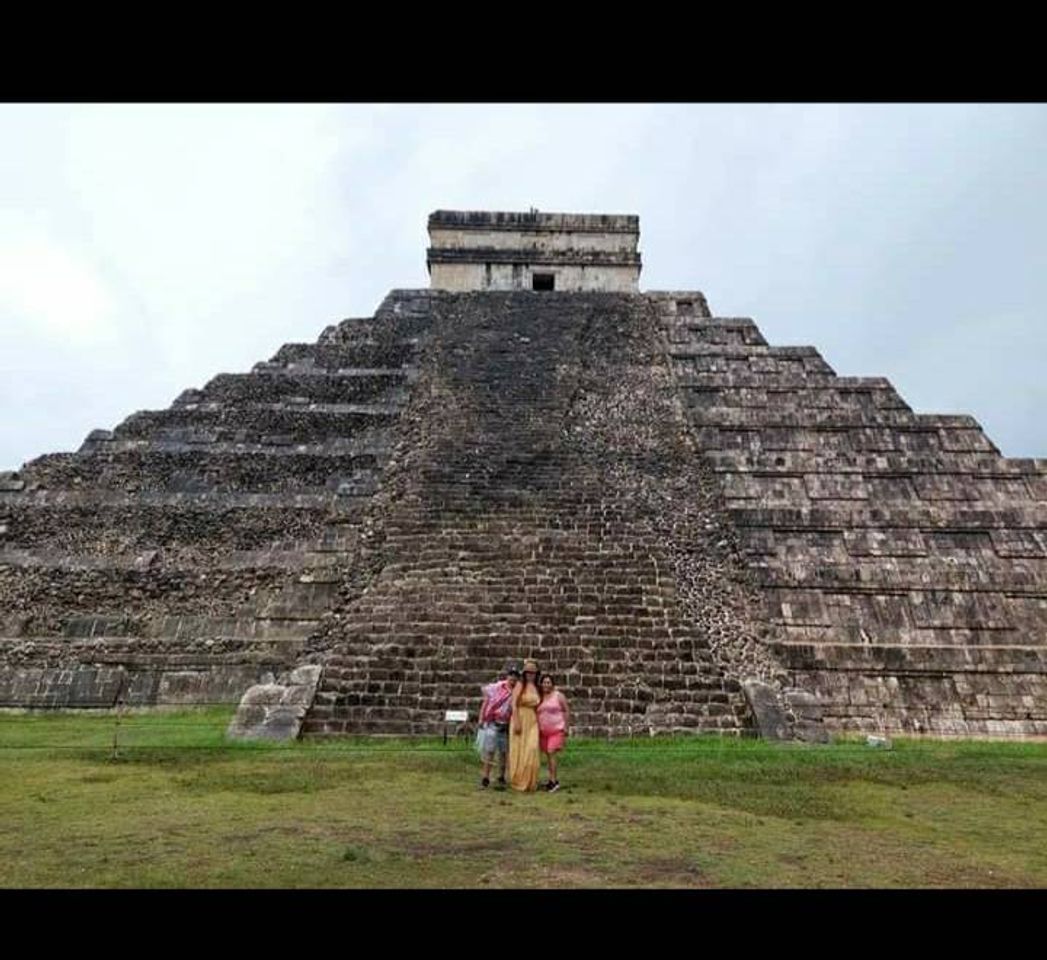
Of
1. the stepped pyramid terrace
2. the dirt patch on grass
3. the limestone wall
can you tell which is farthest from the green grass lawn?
the limestone wall

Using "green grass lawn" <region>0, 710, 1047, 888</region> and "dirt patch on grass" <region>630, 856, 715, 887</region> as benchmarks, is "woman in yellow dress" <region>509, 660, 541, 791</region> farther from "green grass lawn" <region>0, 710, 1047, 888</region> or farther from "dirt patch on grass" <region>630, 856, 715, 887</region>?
"dirt patch on grass" <region>630, 856, 715, 887</region>

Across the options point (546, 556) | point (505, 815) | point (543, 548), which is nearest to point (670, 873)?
point (505, 815)

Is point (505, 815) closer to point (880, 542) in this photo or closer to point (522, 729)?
point (522, 729)

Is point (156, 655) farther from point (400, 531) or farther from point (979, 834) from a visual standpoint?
point (979, 834)

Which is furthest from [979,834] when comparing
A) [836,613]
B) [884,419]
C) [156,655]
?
[884,419]

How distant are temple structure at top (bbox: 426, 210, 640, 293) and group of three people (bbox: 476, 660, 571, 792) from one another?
666 inches

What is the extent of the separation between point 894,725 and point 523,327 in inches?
449

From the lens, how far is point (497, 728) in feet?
24.1

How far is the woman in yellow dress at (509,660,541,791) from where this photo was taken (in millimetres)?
7117

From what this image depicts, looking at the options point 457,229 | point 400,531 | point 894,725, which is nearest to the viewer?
point 894,725

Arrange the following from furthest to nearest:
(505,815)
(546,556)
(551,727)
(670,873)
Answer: (546,556), (551,727), (505,815), (670,873)

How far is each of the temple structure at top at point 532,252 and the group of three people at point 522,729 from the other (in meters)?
16.9

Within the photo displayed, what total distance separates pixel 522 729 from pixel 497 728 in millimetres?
222
